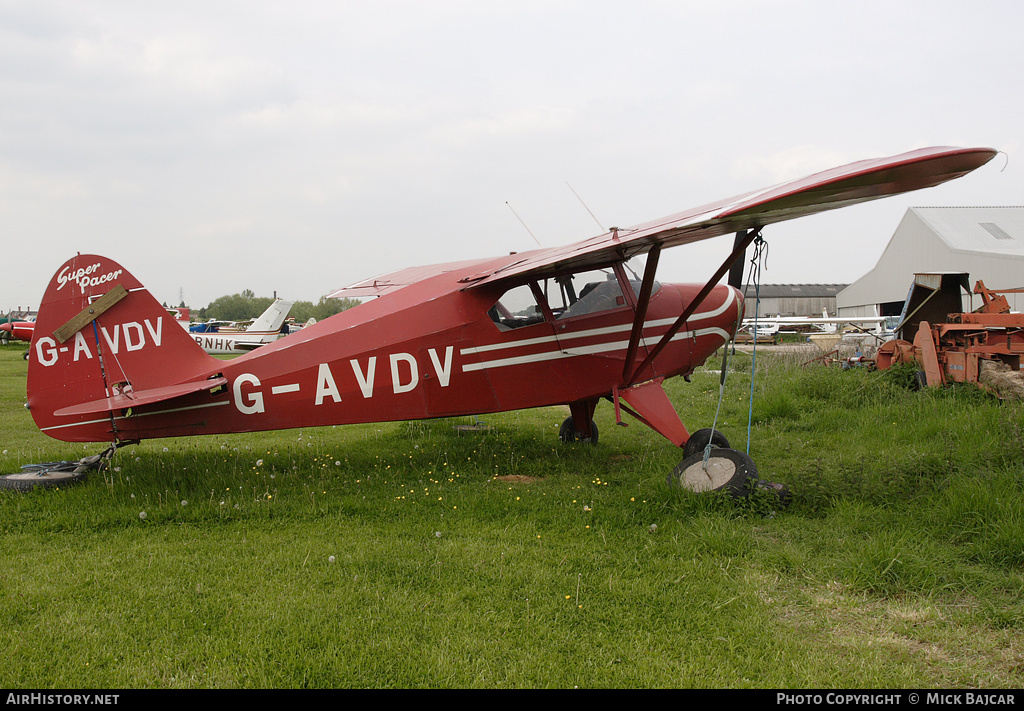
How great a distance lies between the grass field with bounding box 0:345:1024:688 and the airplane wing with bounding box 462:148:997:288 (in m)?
2.11

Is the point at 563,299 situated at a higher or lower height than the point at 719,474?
higher

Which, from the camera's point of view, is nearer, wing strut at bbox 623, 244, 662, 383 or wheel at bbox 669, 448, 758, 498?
wheel at bbox 669, 448, 758, 498

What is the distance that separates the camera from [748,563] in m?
3.89

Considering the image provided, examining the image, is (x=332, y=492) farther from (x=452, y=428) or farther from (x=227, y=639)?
(x=452, y=428)

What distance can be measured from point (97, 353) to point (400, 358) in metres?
2.79

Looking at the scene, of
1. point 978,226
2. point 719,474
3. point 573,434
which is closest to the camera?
point 719,474

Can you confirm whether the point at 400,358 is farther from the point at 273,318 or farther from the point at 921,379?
the point at 273,318

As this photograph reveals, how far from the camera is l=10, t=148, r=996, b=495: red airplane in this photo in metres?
5.57

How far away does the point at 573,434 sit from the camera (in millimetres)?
8102

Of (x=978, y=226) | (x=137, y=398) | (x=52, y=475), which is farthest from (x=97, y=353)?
(x=978, y=226)

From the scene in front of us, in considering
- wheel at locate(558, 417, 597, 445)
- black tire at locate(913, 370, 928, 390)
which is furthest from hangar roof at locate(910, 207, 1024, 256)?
wheel at locate(558, 417, 597, 445)

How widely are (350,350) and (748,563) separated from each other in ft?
12.5

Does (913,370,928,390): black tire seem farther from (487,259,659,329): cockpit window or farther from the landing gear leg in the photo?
(487,259,659,329): cockpit window

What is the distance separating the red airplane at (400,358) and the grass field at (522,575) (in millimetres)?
618
